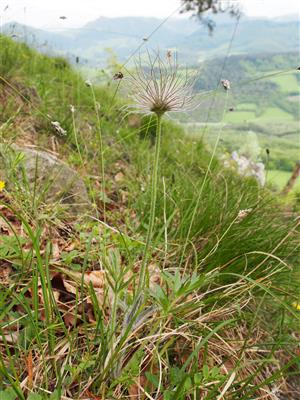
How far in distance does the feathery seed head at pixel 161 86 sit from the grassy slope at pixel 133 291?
0.33 meters

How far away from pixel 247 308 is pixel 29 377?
1.07 metres

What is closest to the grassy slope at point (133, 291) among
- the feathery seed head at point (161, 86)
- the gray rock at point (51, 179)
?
the gray rock at point (51, 179)

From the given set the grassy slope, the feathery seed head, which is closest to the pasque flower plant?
the feathery seed head

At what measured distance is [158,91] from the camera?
1.14 metres

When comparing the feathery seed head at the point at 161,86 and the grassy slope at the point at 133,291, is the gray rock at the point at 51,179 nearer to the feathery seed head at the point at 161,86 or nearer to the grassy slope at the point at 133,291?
the grassy slope at the point at 133,291

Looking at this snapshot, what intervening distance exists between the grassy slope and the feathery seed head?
1.09 feet

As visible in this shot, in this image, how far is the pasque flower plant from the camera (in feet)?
3.70

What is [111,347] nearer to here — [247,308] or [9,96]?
[247,308]

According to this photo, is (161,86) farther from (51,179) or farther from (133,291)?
(51,179)

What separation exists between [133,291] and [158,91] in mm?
573

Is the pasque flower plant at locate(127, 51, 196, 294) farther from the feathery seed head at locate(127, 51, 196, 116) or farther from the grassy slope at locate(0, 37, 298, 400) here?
the grassy slope at locate(0, 37, 298, 400)

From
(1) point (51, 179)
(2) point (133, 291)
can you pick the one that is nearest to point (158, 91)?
(2) point (133, 291)

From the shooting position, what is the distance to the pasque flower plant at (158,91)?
3.70 ft

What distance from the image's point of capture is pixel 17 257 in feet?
5.08
